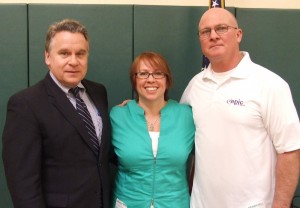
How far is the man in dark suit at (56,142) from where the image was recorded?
4.83 feet

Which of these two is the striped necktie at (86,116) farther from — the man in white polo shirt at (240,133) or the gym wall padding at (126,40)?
the gym wall padding at (126,40)

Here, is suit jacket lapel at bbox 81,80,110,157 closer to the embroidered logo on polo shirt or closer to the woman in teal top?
the woman in teal top

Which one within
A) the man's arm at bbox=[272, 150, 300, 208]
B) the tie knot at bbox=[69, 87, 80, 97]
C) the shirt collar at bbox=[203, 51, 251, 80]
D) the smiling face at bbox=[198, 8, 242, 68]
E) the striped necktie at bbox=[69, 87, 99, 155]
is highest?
the smiling face at bbox=[198, 8, 242, 68]

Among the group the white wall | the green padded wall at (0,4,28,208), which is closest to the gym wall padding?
the green padded wall at (0,4,28,208)

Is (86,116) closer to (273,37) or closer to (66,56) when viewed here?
(66,56)

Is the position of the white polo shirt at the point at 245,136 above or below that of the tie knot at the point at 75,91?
below

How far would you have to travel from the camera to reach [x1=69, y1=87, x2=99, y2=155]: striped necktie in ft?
5.32

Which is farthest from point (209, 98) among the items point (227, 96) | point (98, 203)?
point (98, 203)

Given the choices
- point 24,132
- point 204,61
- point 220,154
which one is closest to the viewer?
point 24,132

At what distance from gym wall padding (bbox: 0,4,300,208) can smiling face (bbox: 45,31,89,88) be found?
0.75 meters

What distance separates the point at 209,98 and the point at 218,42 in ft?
1.00

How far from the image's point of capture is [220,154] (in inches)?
69.7

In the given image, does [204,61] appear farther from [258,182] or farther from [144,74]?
[258,182]

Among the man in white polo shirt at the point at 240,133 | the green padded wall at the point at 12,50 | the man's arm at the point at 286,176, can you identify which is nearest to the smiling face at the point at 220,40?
the man in white polo shirt at the point at 240,133
